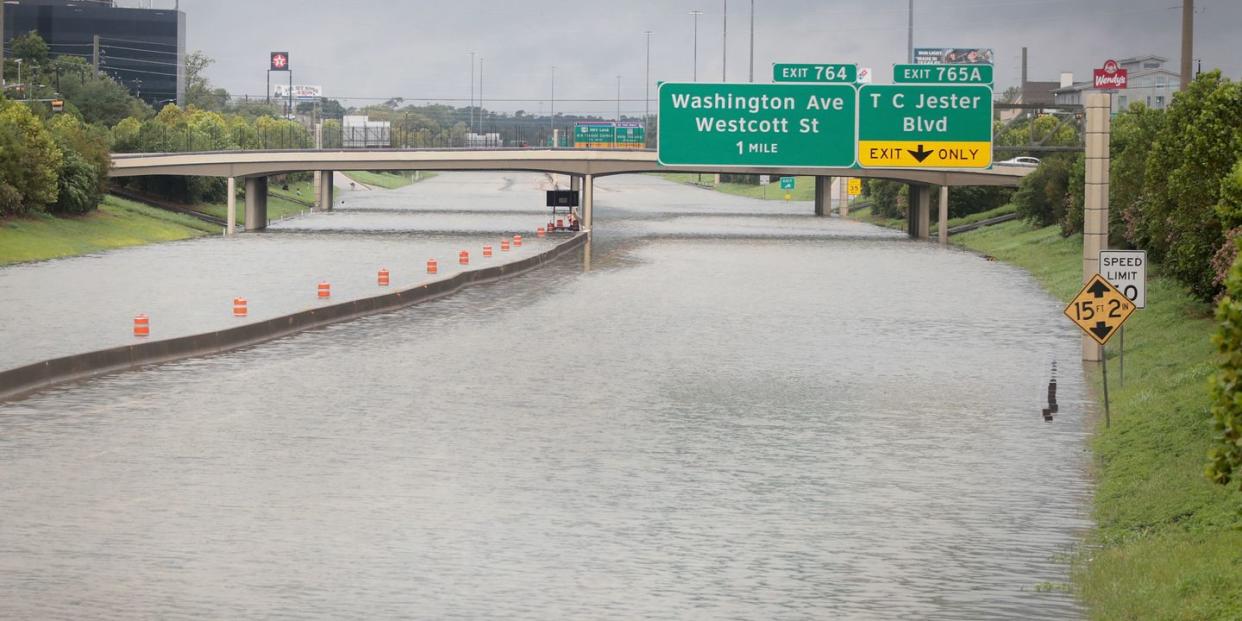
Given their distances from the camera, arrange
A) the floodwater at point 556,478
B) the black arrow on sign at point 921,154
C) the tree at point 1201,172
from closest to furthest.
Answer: the floodwater at point 556,478, the tree at point 1201,172, the black arrow on sign at point 921,154

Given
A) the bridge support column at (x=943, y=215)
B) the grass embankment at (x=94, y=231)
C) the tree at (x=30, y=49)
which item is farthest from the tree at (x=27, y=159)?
the tree at (x=30, y=49)

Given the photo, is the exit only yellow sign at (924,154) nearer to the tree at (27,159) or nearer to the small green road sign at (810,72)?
the small green road sign at (810,72)

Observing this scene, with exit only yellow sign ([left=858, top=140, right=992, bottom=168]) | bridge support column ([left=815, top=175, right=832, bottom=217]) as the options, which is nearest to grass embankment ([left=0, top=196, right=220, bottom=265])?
exit only yellow sign ([left=858, top=140, right=992, bottom=168])

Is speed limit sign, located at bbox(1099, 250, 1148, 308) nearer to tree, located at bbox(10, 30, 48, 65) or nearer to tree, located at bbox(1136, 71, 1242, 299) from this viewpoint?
tree, located at bbox(1136, 71, 1242, 299)

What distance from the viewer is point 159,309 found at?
44.2 meters

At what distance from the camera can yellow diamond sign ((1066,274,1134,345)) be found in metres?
25.6

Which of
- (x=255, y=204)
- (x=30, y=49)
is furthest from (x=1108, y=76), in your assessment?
(x=30, y=49)

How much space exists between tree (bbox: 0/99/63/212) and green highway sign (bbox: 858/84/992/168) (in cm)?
4154

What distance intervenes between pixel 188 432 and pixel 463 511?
6822 millimetres

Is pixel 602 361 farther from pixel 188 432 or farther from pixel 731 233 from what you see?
pixel 731 233

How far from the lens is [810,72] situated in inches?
2667

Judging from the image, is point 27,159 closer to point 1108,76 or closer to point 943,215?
point 943,215

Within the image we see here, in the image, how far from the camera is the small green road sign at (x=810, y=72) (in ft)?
214

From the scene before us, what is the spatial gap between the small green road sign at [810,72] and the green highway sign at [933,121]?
19945mm
